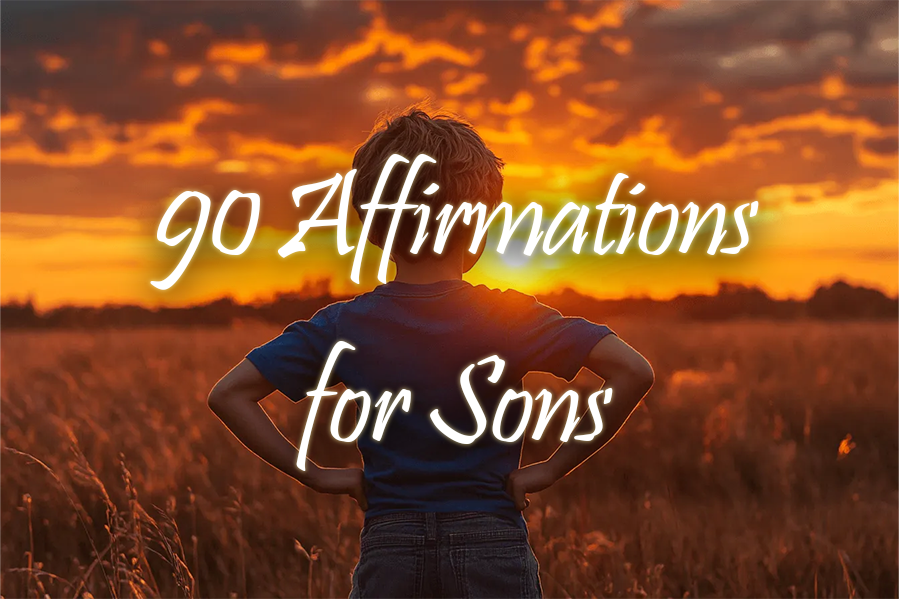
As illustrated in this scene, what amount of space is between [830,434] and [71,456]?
5.54 metres

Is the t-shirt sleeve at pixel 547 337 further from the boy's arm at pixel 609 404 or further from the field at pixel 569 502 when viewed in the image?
the field at pixel 569 502

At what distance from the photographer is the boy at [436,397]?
192 centimetres

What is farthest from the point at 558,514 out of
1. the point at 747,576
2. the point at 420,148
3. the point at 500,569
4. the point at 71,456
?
the point at 71,456

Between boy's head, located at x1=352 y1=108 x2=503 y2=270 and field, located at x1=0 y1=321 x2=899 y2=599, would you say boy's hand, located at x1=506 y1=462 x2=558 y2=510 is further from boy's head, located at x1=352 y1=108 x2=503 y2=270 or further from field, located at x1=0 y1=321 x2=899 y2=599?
field, located at x1=0 y1=321 x2=899 y2=599

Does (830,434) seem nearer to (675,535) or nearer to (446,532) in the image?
(675,535)

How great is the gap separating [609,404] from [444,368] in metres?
0.42

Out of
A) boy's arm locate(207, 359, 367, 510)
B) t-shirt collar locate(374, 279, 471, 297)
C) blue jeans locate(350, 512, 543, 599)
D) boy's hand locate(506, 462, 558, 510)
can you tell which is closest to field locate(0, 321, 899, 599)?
boy's arm locate(207, 359, 367, 510)

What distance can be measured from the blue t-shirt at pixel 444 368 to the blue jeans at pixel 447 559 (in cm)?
4

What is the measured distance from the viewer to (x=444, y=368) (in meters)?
1.96

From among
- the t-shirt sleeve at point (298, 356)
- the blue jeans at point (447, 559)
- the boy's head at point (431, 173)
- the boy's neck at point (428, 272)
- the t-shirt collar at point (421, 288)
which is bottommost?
the blue jeans at point (447, 559)

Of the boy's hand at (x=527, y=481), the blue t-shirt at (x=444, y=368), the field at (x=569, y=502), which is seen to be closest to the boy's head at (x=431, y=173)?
the blue t-shirt at (x=444, y=368)

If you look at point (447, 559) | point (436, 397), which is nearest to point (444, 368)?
point (436, 397)

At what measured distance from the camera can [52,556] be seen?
3.90 m

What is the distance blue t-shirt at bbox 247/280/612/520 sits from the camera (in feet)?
6.40
